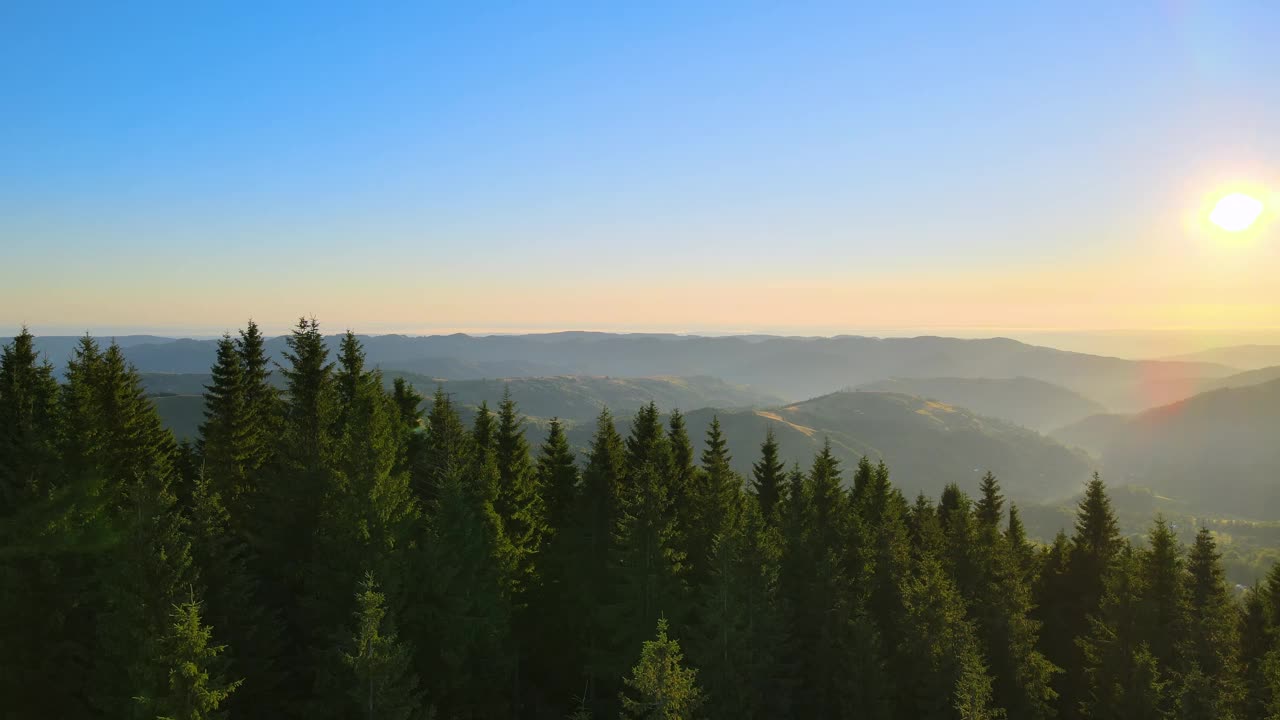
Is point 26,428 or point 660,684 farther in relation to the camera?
point 26,428

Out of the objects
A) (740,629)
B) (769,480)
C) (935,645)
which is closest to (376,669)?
(740,629)

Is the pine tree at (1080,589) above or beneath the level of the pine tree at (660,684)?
beneath

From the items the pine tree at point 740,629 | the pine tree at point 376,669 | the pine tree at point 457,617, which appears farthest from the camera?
the pine tree at point 740,629

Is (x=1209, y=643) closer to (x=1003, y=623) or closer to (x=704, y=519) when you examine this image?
(x=1003, y=623)

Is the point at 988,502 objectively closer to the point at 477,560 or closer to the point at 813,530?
the point at 813,530

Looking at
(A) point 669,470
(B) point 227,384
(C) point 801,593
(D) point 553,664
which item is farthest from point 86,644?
(C) point 801,593

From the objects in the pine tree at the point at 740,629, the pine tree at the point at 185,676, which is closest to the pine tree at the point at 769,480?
the pine tree at the point at 740,629

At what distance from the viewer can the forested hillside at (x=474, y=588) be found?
86.4ft

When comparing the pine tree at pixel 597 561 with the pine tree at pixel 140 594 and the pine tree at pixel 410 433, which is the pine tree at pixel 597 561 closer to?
the pine tree at pixel 410 433

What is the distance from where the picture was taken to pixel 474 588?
106 feet

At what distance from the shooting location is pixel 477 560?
106ft

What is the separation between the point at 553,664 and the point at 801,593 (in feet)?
55.7

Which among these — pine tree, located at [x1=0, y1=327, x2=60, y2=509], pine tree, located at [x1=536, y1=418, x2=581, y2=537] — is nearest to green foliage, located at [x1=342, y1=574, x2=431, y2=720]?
pine tree, located at [x1=0, y1=327, x2=60, y2=509]

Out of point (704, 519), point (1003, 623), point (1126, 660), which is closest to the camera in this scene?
point (1126, 660)
